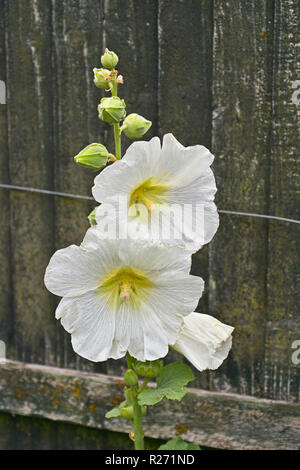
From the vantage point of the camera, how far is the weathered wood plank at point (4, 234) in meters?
1.68

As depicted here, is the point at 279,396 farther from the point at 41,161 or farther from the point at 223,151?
the point at 41,161

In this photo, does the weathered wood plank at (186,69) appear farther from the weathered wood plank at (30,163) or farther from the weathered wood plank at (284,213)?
the weathered wood plank at (30,163)

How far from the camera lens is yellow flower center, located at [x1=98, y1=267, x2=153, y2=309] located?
1014mm

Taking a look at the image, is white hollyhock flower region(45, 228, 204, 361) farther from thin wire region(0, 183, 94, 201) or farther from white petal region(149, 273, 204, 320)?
thin wire region(0, 183, 94, 201)

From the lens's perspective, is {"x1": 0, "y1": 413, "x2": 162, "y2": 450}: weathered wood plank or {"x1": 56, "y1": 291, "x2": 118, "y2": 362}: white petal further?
{"x1": 0, "y1": 413, "x2": 162, "y2": 450}: weathered wood plank

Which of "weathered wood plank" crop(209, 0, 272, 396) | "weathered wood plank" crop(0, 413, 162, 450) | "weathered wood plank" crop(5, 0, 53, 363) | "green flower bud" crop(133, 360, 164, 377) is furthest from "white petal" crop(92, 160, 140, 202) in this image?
"weathered wood plank" crop(0, 413, 162, 450)

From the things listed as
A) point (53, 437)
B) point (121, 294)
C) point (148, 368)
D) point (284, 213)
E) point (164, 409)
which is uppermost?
point (284, 213)

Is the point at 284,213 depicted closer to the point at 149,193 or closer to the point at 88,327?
the point at 149,193

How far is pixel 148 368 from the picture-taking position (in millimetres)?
1071

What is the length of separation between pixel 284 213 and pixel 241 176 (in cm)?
15

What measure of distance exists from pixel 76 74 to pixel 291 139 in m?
0.62

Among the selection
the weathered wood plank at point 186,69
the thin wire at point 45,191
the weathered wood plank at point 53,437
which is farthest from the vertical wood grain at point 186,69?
the weathered wood plank at point 53,437

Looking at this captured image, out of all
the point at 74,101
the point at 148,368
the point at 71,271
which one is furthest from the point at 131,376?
the point at 74,101

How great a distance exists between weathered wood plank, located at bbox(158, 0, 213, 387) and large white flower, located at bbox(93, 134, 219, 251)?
0.53 meters
